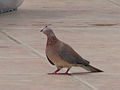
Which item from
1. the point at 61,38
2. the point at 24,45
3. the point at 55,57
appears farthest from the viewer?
the point at 61,38

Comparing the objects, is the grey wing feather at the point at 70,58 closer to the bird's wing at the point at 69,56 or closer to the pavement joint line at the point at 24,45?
the bird's wing at the point at 69,56

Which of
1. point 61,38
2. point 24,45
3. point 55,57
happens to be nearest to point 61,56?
point 55,57

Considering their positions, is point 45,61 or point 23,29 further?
point 23,29

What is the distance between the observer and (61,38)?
12.1 meters

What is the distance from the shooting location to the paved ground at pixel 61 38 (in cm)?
874

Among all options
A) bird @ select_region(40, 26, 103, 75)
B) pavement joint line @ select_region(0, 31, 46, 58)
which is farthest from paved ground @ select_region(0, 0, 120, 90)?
bird @ select_region(40, 26, 103, 75)

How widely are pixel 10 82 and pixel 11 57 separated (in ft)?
5.49

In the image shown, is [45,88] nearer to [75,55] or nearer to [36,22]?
[75,55]

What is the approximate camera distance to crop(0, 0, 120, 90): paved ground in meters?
8.74

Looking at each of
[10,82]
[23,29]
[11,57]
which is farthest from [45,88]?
[23,29]

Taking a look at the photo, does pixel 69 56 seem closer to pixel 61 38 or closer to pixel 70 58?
pixel 70 58

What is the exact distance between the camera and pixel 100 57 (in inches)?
407

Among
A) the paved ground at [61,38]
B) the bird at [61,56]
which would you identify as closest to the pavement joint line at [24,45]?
the paved ground at [61,38]

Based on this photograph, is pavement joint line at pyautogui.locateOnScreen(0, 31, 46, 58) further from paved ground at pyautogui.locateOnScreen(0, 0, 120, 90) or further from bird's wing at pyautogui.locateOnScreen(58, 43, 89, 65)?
bird's wing at pyautogui.locateOnScreen(58, 43, 89, 65)
